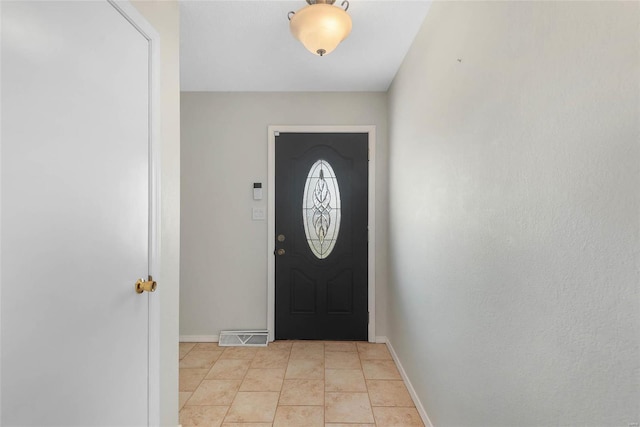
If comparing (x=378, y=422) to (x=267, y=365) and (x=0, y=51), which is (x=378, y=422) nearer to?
(x=267, y=365)

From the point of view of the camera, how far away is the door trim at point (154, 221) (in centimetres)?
140

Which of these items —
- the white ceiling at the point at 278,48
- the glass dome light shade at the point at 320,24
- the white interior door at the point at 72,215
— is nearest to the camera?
the white interior door at the point at 72,215

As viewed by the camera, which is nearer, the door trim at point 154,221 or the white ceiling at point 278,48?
the door trim at point 154,221

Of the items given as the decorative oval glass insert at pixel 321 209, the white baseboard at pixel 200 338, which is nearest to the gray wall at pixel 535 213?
the decorative oval glass insert at pixel 321 209

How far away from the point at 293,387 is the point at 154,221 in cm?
152

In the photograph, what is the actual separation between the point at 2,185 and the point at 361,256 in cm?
258

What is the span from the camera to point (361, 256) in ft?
9.90

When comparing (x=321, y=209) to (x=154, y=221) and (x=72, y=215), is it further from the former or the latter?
(x=72, y=215)

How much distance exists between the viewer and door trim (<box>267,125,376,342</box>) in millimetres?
2996

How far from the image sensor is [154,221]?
4.68 feet

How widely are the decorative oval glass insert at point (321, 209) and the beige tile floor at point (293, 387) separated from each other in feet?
3.09

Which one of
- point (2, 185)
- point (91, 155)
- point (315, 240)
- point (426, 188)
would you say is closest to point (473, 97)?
point (426, 188)

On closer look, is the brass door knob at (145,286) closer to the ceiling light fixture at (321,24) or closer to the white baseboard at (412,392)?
the ceiling light fixture at (321,24)

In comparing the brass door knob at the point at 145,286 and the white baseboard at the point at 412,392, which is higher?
the brass door knob at the point at 145,286
